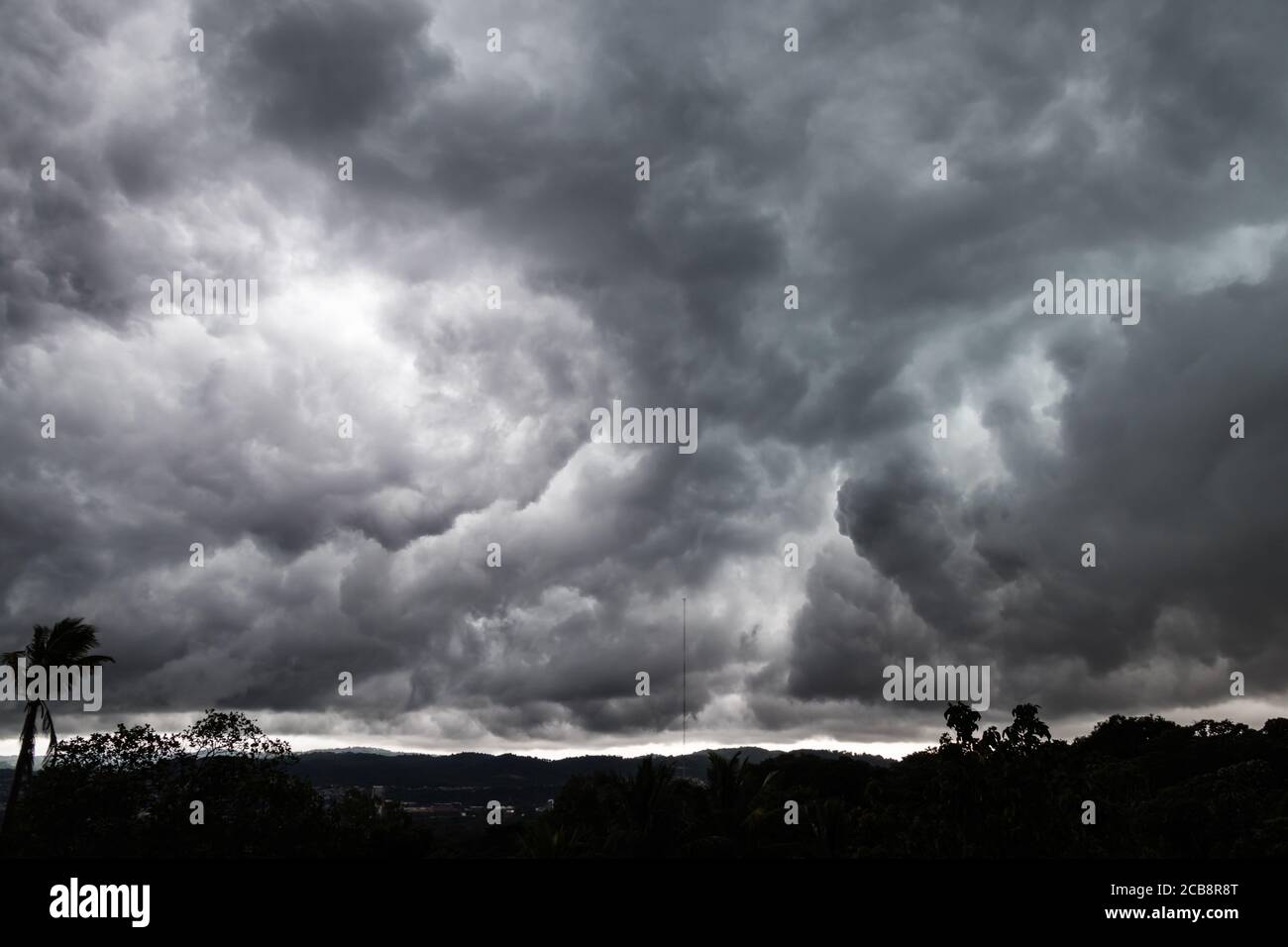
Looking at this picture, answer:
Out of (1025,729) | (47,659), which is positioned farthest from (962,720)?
(47,659)

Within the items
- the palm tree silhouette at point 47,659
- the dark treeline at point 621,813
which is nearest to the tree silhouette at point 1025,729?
the dark treeline at point 621,813

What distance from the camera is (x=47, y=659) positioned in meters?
37.8

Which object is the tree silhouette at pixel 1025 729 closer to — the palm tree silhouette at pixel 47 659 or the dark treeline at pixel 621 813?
the dark treeline at pixel 621 813

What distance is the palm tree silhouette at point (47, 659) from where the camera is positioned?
3483cm

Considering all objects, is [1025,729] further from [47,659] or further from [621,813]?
[47,659]

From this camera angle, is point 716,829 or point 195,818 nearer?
Answer: point 195,818

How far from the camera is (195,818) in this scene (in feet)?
113

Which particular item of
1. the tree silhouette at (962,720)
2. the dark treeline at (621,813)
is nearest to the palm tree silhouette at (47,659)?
the dark treeline at (621,813)

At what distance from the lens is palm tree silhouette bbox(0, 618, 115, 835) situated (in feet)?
114

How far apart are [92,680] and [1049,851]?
3876 cm

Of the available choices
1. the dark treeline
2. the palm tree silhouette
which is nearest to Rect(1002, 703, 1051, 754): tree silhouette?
the dark treeline

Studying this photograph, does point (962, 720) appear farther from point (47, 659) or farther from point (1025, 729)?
point (47, 659)
